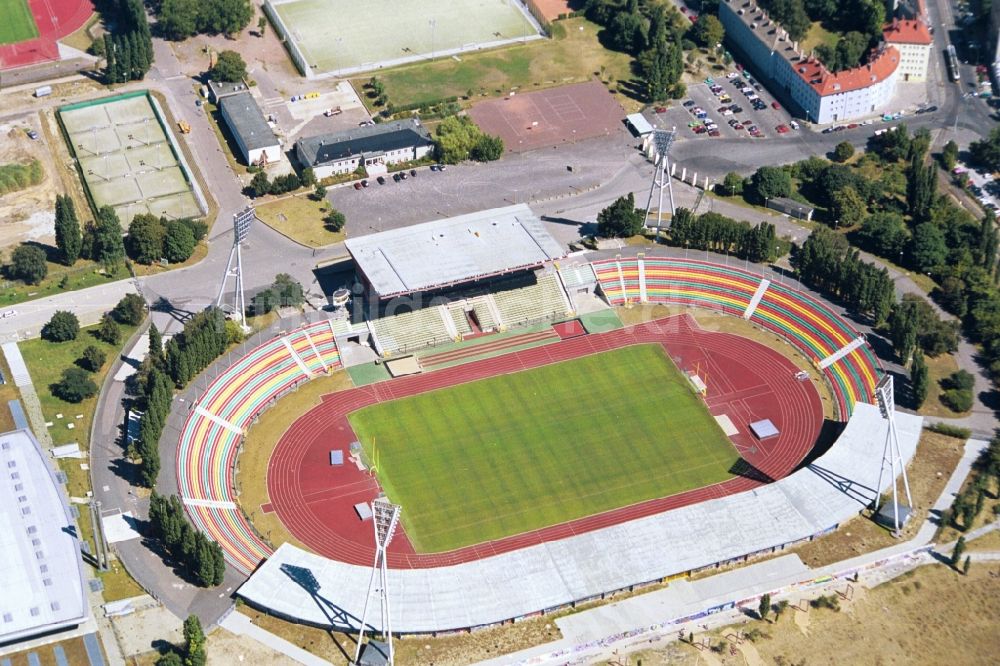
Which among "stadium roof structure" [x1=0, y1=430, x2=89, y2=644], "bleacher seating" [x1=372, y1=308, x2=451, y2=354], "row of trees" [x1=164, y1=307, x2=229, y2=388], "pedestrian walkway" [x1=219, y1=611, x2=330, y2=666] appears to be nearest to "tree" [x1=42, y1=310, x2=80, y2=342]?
"row of trees" [x1=164, y1=307, x2=229, y2=388]

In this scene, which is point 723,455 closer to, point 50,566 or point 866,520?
point 866,520

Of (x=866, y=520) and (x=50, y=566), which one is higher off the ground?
(x=50, y=566)

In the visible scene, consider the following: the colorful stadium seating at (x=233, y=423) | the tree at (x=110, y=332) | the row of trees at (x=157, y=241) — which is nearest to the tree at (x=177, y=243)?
the row of trees at (x=157, y=241)

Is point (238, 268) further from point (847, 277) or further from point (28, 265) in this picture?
point (847, 277)

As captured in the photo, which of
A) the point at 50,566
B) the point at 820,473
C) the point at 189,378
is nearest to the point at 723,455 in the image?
the point at 820,473

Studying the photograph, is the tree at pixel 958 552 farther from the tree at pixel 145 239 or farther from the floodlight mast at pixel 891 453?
the tree at pixel 145 239

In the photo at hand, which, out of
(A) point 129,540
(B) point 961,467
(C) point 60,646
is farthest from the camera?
(B) point 961,467
